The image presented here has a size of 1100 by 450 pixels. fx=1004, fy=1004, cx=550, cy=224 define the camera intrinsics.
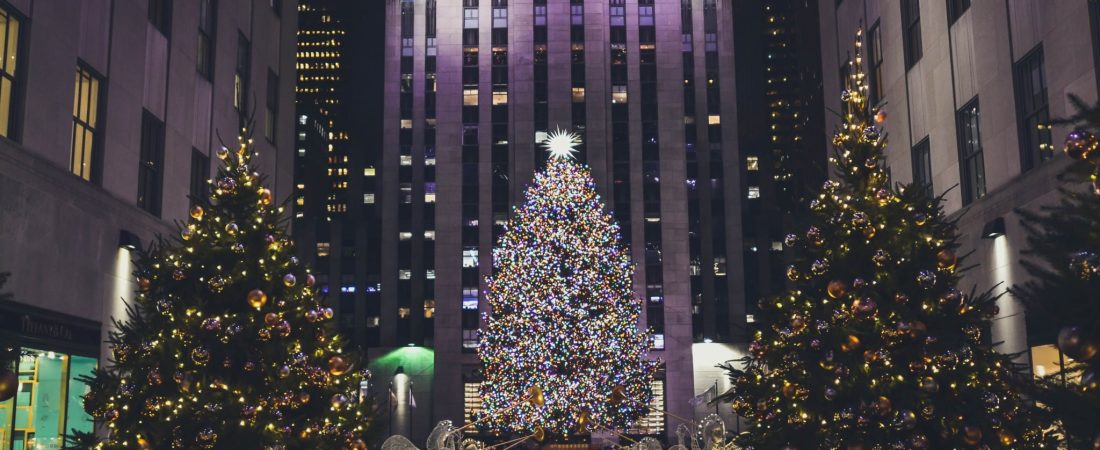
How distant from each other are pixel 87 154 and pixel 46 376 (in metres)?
4.56

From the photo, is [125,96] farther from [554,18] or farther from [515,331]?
[554,18]

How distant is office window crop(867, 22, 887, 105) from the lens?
96.4 ft

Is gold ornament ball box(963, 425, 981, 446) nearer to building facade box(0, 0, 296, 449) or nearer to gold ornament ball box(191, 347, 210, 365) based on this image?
gold ornament ball box(191, 347, 210, 365)

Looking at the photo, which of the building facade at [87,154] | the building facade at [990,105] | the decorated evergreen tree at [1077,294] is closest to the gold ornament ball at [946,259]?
the decorated evergreen tree at [1077,294]

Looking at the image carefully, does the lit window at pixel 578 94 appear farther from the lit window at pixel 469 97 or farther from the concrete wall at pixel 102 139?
the concrete wall at pixel 102 139

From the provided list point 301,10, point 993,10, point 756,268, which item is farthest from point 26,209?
point 301,10

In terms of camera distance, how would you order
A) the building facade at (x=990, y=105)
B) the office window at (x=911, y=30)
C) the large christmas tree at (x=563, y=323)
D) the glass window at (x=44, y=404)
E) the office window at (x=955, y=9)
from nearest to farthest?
the glass window at (x=44, y=404) → the building facade at (x=990, y=105) → the office window at (x=955, y=9) → the office window at (x=911, y=30) → the large christmas tree at (x=563, y=323)

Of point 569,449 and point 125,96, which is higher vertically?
point 125,96

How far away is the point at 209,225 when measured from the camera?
43.0 feet

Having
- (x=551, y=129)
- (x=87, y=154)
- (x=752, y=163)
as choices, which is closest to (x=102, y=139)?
(x=87, y=154)

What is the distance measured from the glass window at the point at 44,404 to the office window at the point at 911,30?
21.3m

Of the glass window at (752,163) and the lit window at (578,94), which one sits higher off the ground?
the glass window at (752,163)

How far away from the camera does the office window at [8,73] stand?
16.8 meters

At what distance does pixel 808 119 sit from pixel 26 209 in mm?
108399
